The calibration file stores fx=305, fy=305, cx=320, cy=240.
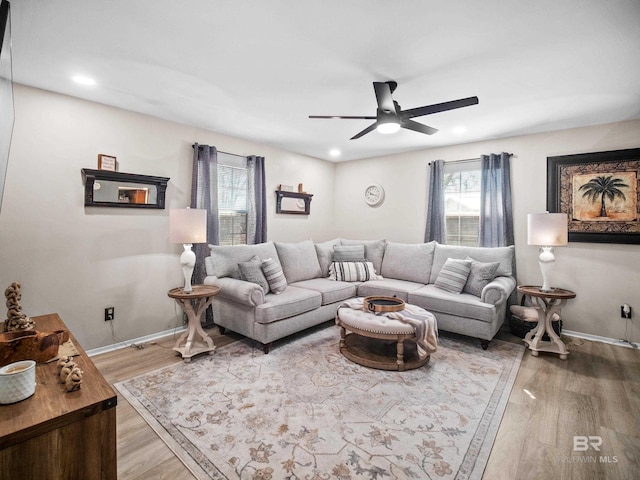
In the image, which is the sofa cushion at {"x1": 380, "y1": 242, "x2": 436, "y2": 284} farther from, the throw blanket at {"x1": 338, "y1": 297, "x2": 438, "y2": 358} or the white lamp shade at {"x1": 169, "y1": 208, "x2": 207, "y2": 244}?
the white lamp shade at {"x1": 169, "y1": 208, "x2": 207, "y2": 244}

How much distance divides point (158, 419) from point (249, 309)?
1.28 metres

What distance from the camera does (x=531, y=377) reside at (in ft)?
8.71

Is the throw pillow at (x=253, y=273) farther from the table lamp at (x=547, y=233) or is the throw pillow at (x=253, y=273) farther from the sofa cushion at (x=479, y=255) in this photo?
the table lamp at (x=547, y=233)

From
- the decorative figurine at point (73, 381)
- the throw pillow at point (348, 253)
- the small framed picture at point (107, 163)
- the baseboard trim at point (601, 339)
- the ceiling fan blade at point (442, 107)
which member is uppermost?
the ceiling fan blade at point (442, 107)

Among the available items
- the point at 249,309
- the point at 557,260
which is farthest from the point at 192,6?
the point at 557,260

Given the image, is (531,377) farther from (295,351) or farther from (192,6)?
(192,6)

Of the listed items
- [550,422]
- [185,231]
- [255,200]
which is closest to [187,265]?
[185,231]

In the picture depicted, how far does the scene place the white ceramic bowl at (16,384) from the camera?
104 cm

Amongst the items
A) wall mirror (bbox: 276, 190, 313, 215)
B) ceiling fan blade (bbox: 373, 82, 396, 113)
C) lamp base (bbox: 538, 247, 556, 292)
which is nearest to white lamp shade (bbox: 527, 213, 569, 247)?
lamp base (bbox: 538, 247, 556, 292)

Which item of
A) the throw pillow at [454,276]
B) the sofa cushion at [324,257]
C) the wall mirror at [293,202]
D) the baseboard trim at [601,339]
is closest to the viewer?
the baseboard trim at [601,339]

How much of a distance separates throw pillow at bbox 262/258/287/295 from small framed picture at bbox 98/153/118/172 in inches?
72.1

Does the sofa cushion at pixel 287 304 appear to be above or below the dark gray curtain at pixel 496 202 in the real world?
below

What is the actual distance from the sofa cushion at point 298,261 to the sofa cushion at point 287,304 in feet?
1.22

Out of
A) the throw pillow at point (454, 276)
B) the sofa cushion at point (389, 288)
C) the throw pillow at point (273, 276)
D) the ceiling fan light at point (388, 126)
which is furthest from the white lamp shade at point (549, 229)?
the throw pillow at point (273, 276)
